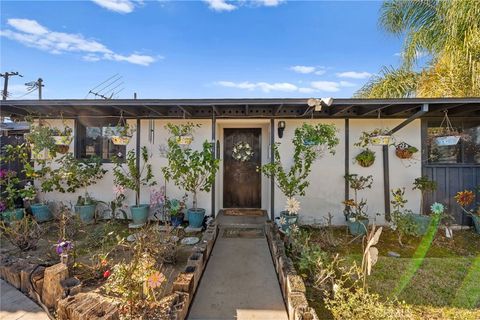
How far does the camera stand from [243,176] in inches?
232

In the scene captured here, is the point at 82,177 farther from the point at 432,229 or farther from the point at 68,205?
the point at 432,229

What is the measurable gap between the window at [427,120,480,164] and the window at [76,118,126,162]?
673 centimetres

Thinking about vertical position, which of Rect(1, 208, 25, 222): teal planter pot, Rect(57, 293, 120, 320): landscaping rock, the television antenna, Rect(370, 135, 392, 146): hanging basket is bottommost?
Rect(57, 293, 120, 320): landscaping rock

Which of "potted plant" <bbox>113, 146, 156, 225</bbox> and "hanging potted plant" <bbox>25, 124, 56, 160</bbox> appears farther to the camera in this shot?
"potted plant" <bbox>113, 146, 156, 225</bbox>

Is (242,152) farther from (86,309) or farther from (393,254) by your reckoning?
(86,309)

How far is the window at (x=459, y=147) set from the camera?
5.14 m

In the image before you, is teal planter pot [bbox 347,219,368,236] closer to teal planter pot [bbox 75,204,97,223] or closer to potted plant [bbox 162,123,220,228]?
potted plant [bbox 162,123,220,228]

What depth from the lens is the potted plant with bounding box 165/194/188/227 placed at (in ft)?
16.0

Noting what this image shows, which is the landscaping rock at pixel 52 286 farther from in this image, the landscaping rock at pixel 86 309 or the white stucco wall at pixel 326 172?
the white stucco wall at pixel 326 172

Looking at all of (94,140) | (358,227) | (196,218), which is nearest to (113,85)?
(94,140)

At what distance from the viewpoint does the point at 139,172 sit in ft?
17.7

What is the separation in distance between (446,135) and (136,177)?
19.7 feet

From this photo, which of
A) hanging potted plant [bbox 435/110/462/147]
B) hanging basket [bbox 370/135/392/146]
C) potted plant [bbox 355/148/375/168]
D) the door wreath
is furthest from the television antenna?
hanging potted plant [bbox 435/110/462/147]

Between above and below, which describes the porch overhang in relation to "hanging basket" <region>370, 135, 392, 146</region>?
above
